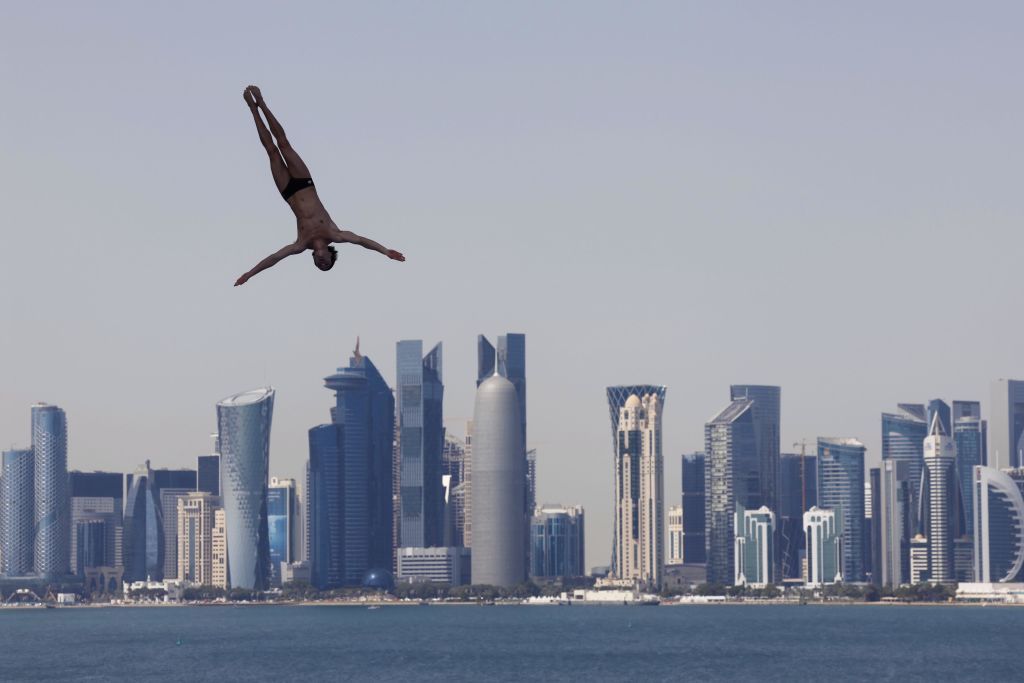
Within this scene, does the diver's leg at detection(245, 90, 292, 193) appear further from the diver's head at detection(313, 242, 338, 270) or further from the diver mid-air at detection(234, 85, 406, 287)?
the diver's head at detection(313, 242, 338, 270)

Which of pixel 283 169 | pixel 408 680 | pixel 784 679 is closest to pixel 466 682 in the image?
pixel 408 680

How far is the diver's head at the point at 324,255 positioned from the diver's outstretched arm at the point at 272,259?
0.83 ft

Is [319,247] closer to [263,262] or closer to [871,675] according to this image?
[263,262]

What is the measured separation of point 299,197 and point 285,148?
0.88 m

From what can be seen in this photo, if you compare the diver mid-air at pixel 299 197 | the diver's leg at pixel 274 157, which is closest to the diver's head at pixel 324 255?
the diver mid-air at pixel 299 197

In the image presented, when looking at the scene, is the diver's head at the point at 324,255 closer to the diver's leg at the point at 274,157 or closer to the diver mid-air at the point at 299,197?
the diver mid-air at the point at 299,197

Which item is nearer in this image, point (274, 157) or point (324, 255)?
point (324, 255)

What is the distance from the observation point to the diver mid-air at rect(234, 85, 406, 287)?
31359 millimetres

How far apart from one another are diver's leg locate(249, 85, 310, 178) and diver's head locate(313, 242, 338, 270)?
4.17 ft

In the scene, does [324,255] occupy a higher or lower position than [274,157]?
lower

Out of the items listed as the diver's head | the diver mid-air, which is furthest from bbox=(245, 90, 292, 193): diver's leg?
the diver's head

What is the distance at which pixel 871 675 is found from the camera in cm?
19825

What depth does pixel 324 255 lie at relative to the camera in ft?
103

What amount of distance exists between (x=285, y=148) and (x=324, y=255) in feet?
6.70
